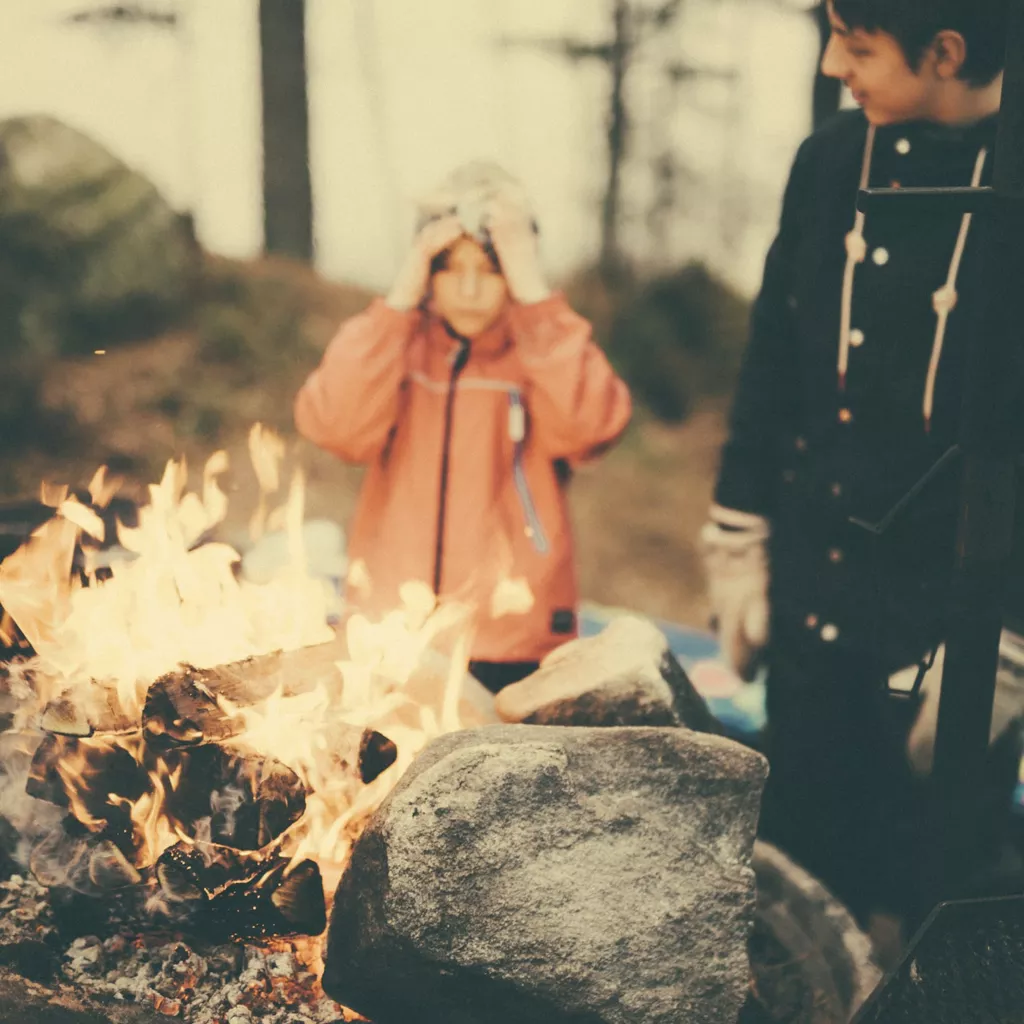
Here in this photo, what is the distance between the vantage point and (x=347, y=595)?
3.53 m

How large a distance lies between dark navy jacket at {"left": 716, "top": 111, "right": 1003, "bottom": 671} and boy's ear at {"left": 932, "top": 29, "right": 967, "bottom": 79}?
152mm

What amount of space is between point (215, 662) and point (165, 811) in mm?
330

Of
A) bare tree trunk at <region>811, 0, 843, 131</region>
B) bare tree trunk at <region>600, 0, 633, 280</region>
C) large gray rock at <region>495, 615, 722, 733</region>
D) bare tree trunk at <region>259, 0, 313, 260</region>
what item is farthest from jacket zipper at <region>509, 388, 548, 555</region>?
bare tree trunk at <region>600, 0, 633, 280</region>

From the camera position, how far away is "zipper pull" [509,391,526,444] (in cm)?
339

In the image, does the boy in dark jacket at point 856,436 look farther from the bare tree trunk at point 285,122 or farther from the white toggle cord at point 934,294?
the bare tree trunk at point 285,122

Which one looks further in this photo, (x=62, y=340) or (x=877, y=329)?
(x=62, y=340)

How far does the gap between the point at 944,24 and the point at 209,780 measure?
2335 mm

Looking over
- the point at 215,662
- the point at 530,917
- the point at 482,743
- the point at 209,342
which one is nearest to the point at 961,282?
the point at 482,743

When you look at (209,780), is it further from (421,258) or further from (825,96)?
(825,96)

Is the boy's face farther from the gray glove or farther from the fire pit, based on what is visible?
the fire pit

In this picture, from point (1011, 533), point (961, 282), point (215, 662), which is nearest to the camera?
point (1011, 533)

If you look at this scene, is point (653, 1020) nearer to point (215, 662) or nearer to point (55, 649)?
point (215, 662)

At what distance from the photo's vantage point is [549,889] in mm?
2266

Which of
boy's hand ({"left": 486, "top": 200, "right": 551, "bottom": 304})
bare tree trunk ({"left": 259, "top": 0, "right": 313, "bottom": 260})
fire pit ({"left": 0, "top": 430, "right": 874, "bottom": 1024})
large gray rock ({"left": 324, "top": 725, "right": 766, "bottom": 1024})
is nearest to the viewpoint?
large gray rock ({"left": 324, "top": 725, "right": 766, "bottom": 1024})
